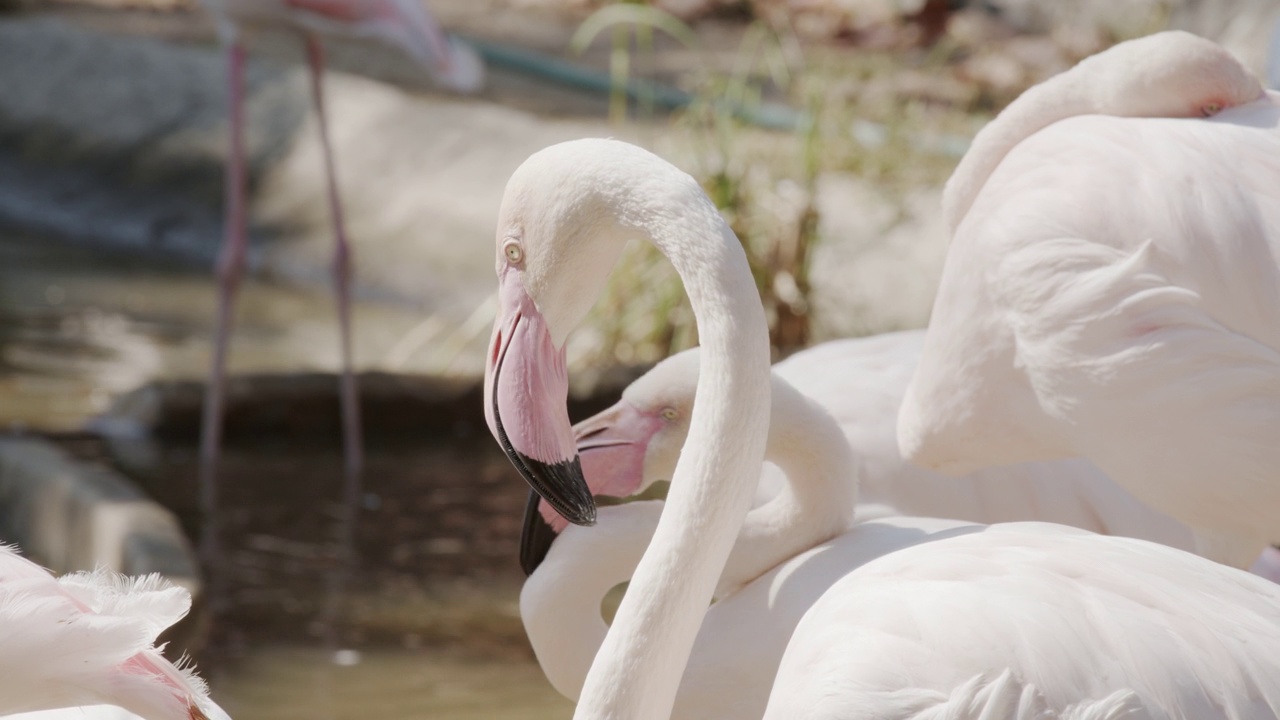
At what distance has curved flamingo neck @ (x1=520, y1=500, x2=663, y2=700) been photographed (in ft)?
8.92

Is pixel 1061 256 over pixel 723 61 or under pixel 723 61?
over

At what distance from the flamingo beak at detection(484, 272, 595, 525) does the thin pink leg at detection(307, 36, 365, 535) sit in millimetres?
2743

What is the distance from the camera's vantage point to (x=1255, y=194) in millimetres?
2686

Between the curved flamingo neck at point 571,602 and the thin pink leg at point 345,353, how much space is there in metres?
2.13

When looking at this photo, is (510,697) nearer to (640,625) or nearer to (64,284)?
(640,625)

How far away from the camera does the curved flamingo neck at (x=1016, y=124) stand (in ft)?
9.73

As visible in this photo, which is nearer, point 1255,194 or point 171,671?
point 171,671

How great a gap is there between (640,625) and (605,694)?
0.30 feet

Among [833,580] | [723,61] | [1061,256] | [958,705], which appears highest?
[1061,256]

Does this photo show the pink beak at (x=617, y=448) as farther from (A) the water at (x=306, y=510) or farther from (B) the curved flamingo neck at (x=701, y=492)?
(A) the water at (x=306, y=510)

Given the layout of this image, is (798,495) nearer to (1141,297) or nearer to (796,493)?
(796,493)

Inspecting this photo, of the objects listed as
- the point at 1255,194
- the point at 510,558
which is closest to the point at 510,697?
the point at 510,558

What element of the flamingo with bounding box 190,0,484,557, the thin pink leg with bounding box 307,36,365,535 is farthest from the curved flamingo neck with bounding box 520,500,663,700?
the flamingo with bounding box 190,0,484,557

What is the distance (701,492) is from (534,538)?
3.10 ft
